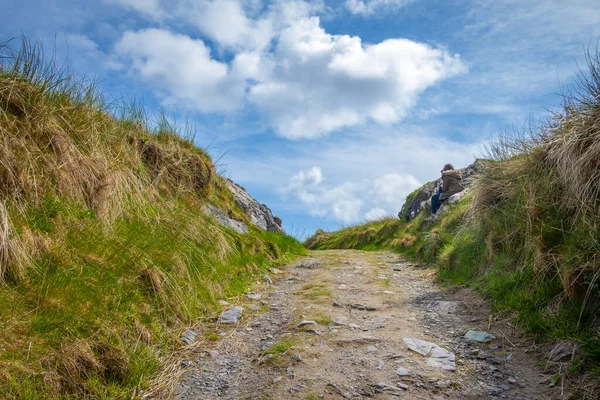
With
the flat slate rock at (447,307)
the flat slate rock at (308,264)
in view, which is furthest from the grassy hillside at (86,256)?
the flat slate rock at (447,307)

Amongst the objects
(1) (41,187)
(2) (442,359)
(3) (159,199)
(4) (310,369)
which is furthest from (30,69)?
(2) (442,359)

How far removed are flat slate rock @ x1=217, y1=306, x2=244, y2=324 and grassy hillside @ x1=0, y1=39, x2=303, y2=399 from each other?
0.26m

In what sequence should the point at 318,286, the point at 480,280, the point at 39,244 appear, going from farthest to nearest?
the point at 318,286 → the point at 480,280 → the point at 39,244

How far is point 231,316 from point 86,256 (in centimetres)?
221

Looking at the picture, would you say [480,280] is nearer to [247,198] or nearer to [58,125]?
[58,125]

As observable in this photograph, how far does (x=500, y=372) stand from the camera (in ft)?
15.6

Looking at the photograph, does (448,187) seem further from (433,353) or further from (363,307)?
(433,353)

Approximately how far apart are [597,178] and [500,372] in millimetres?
2931

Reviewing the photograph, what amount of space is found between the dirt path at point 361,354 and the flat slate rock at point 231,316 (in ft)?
0.42

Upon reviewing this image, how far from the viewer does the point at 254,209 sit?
16.3m

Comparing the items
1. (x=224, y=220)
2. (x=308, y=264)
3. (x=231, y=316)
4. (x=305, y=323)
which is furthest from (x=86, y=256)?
(x=308, y=264)

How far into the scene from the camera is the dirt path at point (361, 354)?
13.9ft

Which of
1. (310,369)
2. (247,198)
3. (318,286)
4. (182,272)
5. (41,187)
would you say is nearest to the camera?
(310,369)

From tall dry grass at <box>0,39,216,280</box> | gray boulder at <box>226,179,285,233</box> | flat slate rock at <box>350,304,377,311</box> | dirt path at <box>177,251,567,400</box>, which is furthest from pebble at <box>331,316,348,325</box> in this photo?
gray boulder at <box>226,179,285,233</box>
